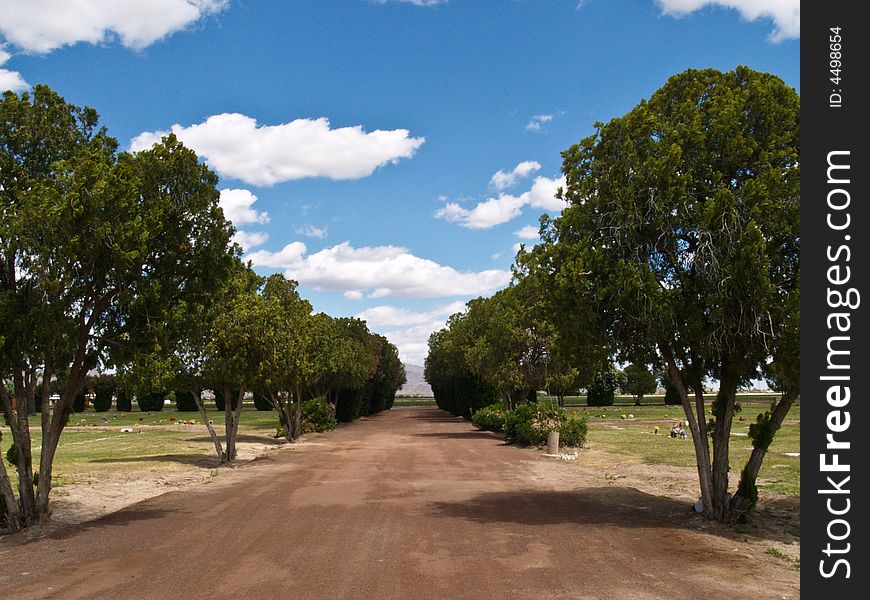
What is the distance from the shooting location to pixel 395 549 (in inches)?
392

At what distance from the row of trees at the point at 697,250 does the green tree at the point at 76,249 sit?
6753 millimetres

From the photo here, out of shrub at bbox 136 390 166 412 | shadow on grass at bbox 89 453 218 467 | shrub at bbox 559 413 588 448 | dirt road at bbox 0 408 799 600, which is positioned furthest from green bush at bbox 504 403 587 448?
shrub at bbox 136 390 166 412

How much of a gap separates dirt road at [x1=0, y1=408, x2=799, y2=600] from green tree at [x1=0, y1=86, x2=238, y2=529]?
2.68m

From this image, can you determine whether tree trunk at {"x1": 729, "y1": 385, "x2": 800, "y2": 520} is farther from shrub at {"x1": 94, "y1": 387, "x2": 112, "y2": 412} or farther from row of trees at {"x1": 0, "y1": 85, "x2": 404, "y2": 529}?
shrub at {"x1": 94, "y1": 387, "x2": 112, "y2": 412}

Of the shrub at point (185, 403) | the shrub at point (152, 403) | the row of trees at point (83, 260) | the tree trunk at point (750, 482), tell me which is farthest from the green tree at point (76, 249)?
the shrub at point (152, 403)

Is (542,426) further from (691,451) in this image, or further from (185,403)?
(185,403)

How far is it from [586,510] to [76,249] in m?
10.1

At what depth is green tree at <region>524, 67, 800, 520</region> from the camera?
10.9 m

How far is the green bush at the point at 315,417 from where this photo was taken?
4306 cm

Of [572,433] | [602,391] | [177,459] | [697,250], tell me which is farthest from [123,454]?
[602,391]

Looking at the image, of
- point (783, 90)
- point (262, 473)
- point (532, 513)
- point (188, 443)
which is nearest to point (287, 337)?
point (262, 473)

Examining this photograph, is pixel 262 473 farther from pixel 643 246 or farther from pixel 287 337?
pixel 643 246

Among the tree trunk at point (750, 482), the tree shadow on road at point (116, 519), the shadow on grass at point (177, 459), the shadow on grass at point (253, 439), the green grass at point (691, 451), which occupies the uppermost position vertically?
the tree trunk at point (750, 482)

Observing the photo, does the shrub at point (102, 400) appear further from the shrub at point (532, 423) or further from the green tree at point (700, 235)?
the green tree at point (700, 235)
